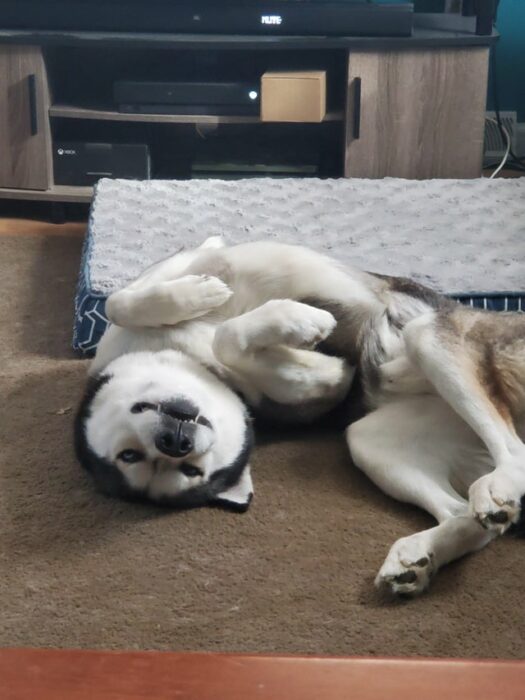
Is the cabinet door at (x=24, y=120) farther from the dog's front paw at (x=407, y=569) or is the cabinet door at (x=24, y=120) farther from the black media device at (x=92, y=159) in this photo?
the dog's front paw at (x=407, y=569)

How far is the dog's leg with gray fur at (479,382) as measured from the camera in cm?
152

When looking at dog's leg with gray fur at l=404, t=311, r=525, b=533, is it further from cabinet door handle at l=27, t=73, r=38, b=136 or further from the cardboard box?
cabinet door handle at l=27, t=73, r=38, b=136

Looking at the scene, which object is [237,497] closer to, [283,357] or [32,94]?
[283,357]

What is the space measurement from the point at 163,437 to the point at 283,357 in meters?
0.38

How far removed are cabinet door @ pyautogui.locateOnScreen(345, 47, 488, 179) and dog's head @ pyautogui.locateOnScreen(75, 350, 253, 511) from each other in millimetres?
2487

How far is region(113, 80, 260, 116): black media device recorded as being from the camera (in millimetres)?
4082

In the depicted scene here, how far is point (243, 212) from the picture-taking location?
3133 millimetres

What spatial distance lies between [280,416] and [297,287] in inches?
10.8

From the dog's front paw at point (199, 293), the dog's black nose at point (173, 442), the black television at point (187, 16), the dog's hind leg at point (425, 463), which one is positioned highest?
the black television at point (187, 16)

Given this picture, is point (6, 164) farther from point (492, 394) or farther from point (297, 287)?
point (492, 394)

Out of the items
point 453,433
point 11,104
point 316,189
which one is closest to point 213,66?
point 11,104

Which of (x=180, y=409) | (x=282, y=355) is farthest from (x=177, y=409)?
(x=282, y=355)

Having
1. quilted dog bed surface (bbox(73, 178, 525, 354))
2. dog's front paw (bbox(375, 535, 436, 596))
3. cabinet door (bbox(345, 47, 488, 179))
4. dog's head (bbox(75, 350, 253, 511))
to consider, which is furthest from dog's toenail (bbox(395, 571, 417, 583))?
cabinet door (bbox(345, 47, 488, 179))

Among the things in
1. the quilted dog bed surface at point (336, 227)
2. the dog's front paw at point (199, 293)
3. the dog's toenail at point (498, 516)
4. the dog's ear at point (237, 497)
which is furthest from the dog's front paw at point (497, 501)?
the quilted dog bed surface at point (336, 227)
